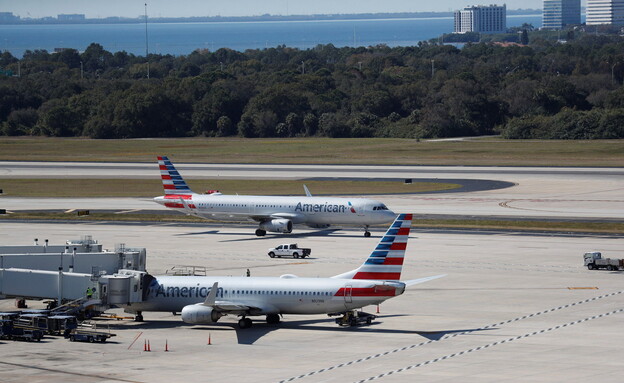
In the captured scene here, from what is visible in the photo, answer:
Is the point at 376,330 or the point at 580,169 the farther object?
the point at 580,169

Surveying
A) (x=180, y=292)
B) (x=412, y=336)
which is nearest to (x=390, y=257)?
(x=412, y=336)

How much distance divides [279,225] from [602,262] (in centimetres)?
3413

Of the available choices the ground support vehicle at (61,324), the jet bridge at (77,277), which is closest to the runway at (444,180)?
the jet bridge at (77,277)

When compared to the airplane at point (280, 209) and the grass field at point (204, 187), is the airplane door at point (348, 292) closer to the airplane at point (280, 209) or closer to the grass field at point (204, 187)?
the airplane at point (280, 209)

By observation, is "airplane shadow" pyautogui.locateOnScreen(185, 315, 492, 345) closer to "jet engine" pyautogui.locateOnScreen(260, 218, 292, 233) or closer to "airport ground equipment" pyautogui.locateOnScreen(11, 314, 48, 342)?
"airport ground equipment" pyautogui.locateOnScreen(11, 314, 48, 342)

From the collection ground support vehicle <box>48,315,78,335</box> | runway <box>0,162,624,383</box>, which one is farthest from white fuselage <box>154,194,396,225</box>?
ground support vehicle <box>48,315,78,335</box>

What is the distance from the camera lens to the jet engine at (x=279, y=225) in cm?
10275

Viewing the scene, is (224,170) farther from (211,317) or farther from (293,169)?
(211,317)

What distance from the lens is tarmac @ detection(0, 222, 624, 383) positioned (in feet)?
164

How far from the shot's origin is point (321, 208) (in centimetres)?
10269

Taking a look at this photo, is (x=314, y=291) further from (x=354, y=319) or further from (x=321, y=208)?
(x=321, y=208)

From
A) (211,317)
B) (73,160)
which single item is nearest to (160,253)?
(211,317)

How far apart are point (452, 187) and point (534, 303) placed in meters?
73.2

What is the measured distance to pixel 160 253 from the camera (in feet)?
307
